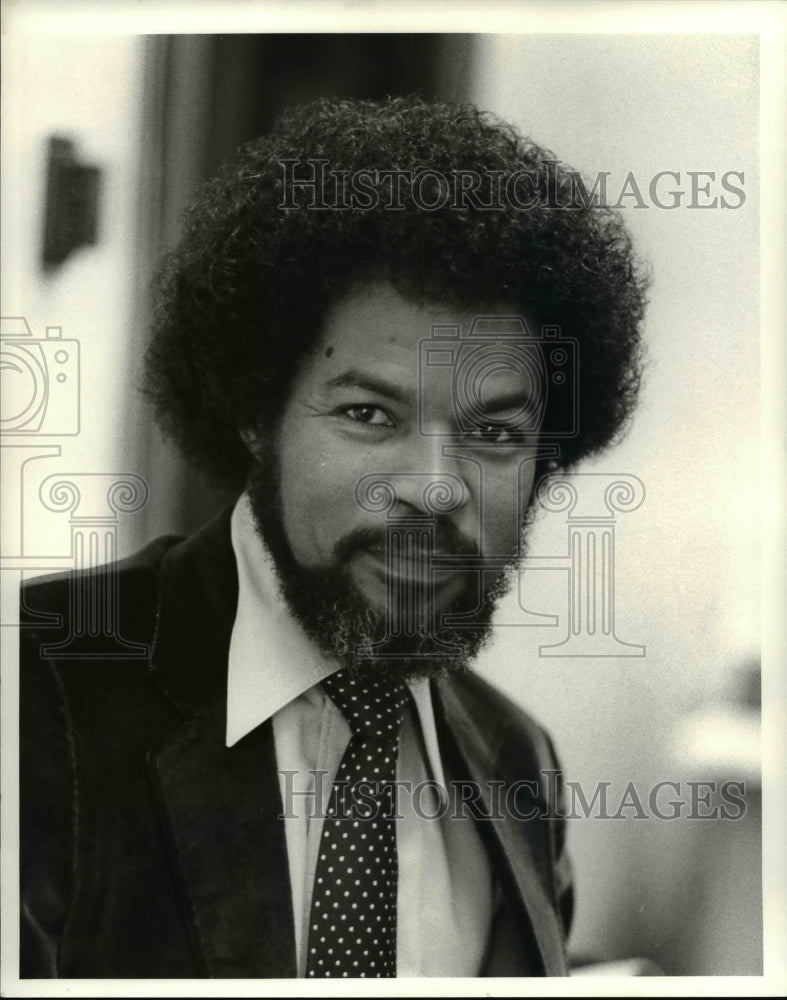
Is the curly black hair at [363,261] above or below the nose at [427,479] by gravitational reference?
above

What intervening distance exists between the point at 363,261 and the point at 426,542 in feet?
2.12

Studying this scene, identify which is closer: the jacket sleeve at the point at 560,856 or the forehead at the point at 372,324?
the forehead at the point at 372,324

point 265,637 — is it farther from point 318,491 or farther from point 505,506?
point 505,506

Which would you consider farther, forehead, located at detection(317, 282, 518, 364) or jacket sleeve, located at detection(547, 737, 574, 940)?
jacket sleeve, located at detection(547, 737, 574, 940)

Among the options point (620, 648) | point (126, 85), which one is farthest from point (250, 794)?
point (126, 85)

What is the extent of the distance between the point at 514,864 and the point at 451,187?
155 cm

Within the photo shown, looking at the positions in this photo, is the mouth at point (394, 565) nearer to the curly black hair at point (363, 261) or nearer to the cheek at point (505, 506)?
the cheek at point (505, 506)

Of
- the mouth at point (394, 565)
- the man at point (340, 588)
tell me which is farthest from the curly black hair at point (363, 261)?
the mouth at point (394, 565)

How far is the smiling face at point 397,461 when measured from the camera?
231 centimetres

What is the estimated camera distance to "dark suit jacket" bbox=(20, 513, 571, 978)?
7.61ft

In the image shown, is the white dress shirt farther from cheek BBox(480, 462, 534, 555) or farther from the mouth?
cheek BBox(480, 462, 534, 555)

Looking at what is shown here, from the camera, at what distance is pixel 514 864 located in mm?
2377

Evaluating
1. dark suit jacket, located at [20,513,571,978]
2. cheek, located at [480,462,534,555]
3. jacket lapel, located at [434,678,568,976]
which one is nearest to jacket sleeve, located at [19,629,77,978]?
dark suit jacket, located at [20,513,571,978]

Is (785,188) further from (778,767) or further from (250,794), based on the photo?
(250,794)
